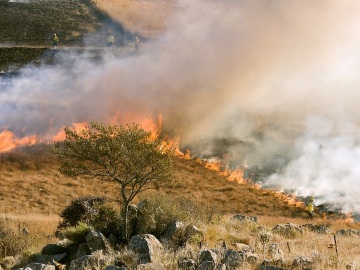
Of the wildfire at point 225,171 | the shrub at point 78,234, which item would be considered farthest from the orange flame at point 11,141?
the shrub at point 78,234

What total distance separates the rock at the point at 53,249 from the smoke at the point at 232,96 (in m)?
27.9

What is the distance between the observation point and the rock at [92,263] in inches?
503

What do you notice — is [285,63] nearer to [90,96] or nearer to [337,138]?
[337,138]

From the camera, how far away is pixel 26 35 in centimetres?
7712

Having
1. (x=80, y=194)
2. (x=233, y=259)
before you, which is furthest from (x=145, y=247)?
(x=80, y=194)

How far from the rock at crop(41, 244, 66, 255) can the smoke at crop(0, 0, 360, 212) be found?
91.6 ft

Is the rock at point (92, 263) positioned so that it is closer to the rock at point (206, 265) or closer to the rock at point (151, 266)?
the rock at point (151, 266)

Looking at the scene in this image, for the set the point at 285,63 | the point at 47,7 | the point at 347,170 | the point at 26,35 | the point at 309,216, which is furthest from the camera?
the point at 47,7

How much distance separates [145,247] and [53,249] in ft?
16.1

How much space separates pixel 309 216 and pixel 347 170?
28.1 ft

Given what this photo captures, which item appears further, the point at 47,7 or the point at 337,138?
the point at 47,7

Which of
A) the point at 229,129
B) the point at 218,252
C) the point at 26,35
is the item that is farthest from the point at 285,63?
the point at 218,252

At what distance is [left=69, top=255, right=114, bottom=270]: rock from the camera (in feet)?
41.9

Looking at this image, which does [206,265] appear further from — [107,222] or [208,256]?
[107,222]
